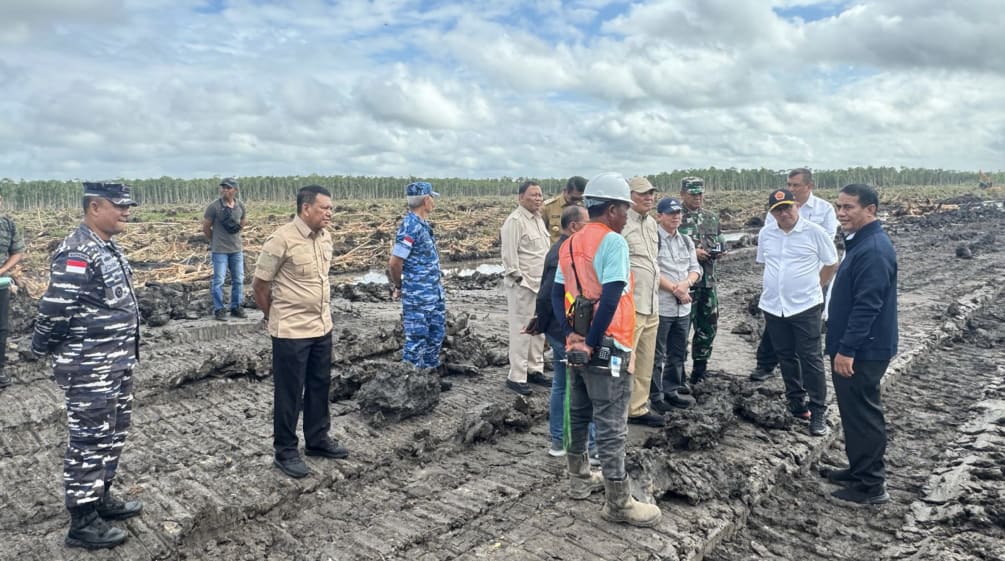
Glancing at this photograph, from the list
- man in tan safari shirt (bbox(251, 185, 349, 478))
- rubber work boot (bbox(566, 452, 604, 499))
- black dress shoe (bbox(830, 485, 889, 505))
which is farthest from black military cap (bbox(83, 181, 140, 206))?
black dress shoe (bbox(830, 485, 889, 505))

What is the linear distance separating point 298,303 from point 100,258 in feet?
4.00

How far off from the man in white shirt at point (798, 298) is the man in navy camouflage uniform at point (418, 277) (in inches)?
121

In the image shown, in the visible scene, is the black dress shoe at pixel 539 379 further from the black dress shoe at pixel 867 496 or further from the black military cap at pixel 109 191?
the black military cap at pixel 109 191

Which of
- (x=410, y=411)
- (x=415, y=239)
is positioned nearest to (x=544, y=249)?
(x=415, y=239)

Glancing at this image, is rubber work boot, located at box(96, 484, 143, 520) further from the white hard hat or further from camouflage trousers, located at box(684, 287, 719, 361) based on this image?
camouflage trousers, located at box(684, 287, 719, 361)

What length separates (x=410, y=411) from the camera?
559 centimetres

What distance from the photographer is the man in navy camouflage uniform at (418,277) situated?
5961mm

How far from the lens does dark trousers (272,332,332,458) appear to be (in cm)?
440

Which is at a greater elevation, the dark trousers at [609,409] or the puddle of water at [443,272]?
the dark trousers at [609,409]

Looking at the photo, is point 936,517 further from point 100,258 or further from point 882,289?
point 100,258

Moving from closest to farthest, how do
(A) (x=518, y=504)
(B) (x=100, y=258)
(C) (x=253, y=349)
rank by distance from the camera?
1. (B) (x=100, y=258)
2. (A) (x=518, y=504)
3. (C) (x=253, y=349)

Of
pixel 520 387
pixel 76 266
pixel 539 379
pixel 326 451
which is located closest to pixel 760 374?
pixel 539 379

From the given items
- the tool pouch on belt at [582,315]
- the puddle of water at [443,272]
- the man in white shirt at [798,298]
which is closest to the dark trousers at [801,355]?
the man in white shirt at [798,298]

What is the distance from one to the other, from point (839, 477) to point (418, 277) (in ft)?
12.8
